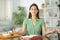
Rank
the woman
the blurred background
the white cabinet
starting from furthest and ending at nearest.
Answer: the white cabinet
the blurred background
the woman

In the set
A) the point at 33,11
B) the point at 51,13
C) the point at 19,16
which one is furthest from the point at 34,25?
the point at 51,13

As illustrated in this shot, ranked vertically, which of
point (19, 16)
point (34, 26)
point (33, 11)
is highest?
point (33, 11)

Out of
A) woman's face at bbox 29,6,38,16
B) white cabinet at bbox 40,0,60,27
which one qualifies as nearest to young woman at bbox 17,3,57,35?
woman's face at bbox 29,6,38,16

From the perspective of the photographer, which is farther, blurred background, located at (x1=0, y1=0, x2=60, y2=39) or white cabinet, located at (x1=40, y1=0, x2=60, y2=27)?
white cabinet, located at (x1=40, y1=0, x2=60, y2=27)

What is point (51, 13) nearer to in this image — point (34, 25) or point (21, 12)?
point (21, 12)

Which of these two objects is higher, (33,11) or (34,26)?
(33,11)

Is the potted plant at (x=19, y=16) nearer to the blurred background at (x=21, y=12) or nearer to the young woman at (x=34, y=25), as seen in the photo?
the blurred background at (x=21, y=12)

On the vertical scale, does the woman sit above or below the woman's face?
below

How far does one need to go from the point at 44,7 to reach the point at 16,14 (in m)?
0.74

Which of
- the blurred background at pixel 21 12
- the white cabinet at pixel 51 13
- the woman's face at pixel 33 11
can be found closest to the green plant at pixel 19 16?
the blurred background at pixel 21 12

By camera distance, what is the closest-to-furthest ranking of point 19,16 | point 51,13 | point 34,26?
point 34,26, point 19,16, point 51,13

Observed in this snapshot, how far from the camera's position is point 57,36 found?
338cm

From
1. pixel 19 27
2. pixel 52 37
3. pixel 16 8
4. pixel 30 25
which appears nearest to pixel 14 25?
pixel 19 27

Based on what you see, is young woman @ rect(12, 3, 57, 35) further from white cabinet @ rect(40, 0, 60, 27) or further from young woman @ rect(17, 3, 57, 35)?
white cabinet @ rect(40, 0, 60, 27)
